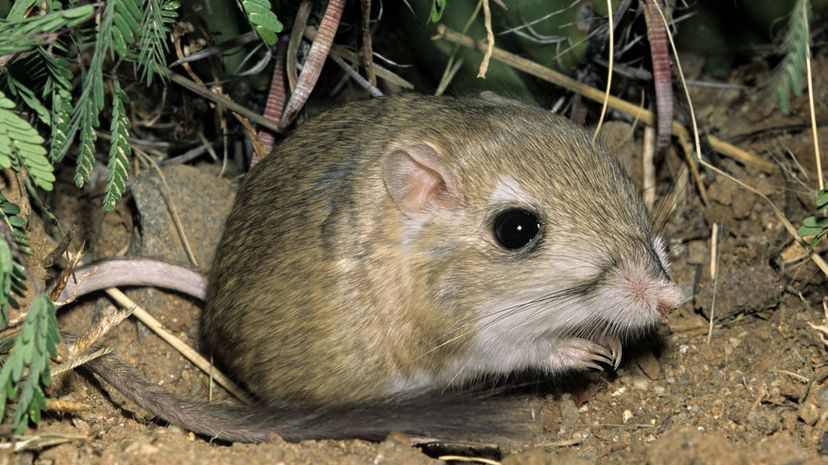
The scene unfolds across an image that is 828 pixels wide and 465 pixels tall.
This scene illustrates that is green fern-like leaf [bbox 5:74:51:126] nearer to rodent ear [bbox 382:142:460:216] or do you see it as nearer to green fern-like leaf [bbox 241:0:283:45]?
green fern-like leaf [bbox 241:0:283:45]

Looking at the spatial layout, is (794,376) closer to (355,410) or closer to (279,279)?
(355,410)

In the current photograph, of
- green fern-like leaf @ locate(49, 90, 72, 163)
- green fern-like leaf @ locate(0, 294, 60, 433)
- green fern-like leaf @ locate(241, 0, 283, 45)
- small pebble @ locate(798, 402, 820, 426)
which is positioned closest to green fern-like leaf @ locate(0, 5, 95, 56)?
green fern-like leaf @ locate(49, 90, 72, 163)

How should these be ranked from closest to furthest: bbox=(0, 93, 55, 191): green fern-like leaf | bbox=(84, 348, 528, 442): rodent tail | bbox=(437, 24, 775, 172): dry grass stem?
bbox=(0, 93, 55, 191): green fern-like leaf → bbox=(84, 348, 528, 442): rodent tail → bbox=(437, 24, 775, 172): dry grass stem

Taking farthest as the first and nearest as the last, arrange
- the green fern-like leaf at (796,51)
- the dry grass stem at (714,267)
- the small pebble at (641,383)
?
the dry grass stem at (714,267) < the small pebble at (641,383) < the green fern-like leaf at (796,51)

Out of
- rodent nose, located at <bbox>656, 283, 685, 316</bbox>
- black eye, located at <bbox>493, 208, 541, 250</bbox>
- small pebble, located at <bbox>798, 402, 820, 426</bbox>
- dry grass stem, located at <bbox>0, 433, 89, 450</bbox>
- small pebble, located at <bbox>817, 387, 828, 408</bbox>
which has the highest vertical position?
black eye, located at <bbox>493, 208, 541, 250</bbox>

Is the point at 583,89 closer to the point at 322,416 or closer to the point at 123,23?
the point at 322,416

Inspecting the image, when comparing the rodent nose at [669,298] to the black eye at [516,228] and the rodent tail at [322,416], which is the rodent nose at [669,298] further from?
the rodent tail at [322,416]

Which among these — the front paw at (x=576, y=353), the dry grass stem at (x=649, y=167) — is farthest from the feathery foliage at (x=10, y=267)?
the dry grass stem at (x=649, y=167)
